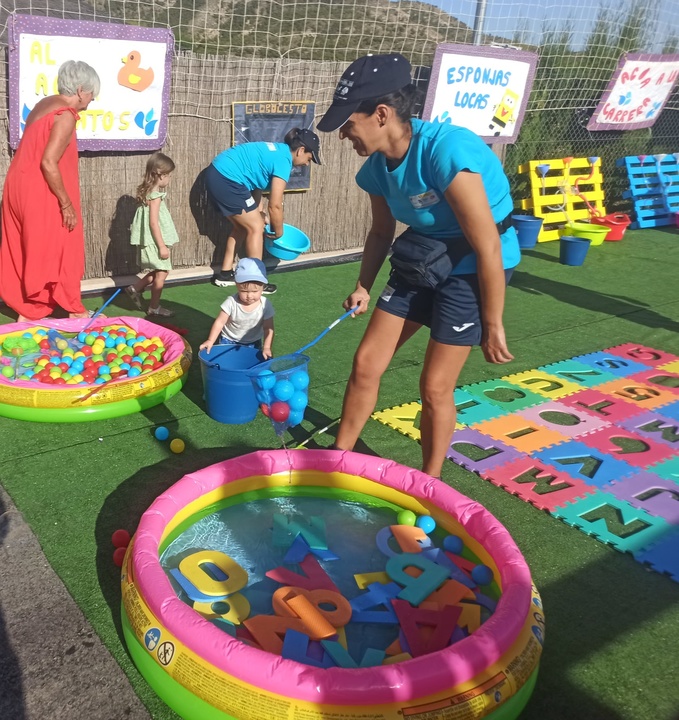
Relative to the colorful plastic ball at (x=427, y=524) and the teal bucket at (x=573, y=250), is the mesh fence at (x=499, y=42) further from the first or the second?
the colorful plastic ball at (x=427, y=524)

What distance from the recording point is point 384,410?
472 cm

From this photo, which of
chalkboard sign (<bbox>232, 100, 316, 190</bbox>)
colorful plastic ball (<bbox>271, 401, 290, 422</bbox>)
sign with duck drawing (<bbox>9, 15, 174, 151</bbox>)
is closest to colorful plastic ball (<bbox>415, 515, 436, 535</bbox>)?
colorful plastic ball (<bbox>271, 401, 290, 422</bbox>)

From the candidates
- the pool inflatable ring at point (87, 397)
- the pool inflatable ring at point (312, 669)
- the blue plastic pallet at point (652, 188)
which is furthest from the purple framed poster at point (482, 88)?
the pool inflatable ring at point (312, 669)

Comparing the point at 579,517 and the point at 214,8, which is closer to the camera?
the point at 579,517

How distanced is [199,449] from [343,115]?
213 cm

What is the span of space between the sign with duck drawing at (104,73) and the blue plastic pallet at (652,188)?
8.29 metres

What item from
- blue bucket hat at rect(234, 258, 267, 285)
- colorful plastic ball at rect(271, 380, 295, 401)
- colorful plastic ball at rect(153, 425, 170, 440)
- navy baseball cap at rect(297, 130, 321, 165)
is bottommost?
colorful plastic ball at rect(153, 425, 170, 440)

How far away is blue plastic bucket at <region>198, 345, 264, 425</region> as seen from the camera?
4262 mm

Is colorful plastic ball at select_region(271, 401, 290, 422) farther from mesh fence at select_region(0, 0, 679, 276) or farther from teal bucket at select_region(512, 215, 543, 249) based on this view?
teal bucket at select_region(512, 215, 543, 249)

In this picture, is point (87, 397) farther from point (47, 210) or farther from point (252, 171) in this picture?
point (252, 171)

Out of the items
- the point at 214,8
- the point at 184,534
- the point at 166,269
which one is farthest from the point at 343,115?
the point at 214,8

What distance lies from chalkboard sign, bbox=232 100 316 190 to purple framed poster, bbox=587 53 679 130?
226 inches

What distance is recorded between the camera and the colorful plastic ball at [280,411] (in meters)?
3.62

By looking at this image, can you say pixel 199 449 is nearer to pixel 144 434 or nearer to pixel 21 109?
pixel 144 434
